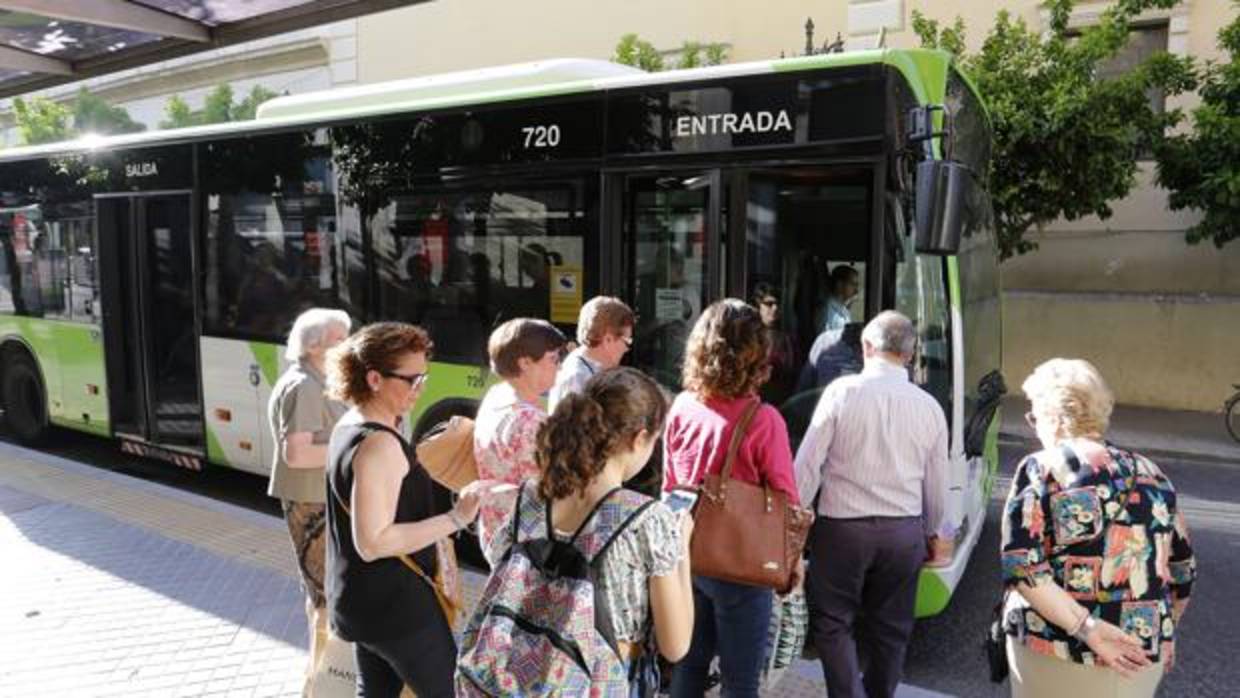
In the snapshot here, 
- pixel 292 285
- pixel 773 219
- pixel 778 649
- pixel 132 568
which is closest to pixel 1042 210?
pixel 773 219

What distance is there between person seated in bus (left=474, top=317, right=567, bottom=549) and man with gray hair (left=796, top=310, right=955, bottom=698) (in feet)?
3.47

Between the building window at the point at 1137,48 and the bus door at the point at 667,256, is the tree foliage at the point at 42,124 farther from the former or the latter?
the building window at the point at 1137,48

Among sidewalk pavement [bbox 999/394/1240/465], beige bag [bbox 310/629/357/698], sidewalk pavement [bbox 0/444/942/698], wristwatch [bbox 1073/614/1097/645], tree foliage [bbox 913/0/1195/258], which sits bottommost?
sidewalk pavement [bbox 999/394/1240/465]

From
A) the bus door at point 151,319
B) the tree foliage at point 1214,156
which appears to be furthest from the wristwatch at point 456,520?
the tree foliage at point 1214,156

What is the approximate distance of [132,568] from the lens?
18.1ft

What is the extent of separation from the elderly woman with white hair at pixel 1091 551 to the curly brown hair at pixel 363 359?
1.82 meters

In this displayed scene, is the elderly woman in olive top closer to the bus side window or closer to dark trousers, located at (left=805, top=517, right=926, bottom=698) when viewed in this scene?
dark trousers, located at (left=805, top=517, right=926, bottom=698)

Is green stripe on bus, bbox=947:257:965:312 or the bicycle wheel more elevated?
green stripe on bus, bbox=947:257:965:312

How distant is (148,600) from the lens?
5.05 m

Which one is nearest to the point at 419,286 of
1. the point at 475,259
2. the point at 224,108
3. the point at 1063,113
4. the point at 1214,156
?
the point at 475,259

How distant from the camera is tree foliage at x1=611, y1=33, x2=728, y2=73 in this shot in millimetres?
13891

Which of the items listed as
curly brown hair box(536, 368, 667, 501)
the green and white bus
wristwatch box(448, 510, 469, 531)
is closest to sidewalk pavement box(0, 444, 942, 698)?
the green and white bus

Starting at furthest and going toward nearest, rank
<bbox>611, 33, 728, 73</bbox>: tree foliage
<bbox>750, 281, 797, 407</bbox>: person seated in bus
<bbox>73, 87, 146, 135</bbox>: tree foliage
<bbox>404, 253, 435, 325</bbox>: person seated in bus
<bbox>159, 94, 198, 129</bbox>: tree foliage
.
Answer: <bbox>73, 87, 146, 135</bbox>: tree foliage < <bbox>159, 94, 198, 129</bbox>: tree foliage < <bbox>611, 33, 728, 73</bbox>: tree foliage < <bbox>404, 253, 435, 325</bbox>: person seated in bus < <bbox>750, 281, 797, 407</bbox>: person seated in bus

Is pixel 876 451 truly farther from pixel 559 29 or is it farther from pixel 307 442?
pixel 559 29
